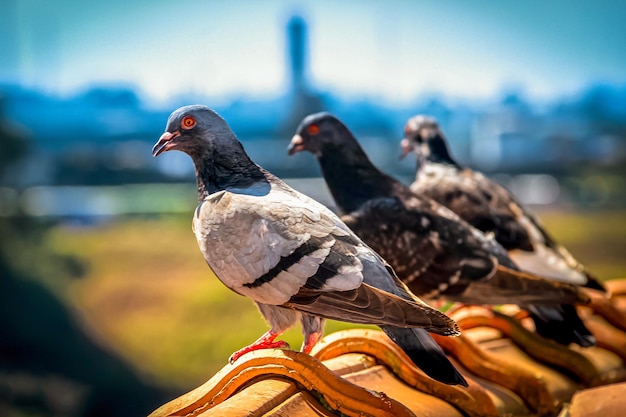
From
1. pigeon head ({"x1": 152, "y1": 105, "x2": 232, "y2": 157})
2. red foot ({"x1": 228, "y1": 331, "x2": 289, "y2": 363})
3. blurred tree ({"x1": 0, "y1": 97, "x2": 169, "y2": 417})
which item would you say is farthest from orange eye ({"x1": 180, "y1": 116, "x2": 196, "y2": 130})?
blurred tree ({"x1": 0, "y1": 97, "x2": 169, "y2": 417})

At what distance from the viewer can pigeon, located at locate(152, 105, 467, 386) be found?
6.45 ft

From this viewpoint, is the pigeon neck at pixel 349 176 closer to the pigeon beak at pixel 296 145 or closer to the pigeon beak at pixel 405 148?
the pigeon beak at pixel 296 145

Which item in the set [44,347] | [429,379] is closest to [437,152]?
[429,379]

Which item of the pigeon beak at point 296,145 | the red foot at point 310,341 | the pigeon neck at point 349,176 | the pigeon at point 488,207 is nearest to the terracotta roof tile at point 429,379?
the red foot at point 310,341

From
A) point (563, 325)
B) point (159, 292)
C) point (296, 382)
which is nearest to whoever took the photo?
point (296, 382)

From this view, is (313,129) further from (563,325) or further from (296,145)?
(563,325)

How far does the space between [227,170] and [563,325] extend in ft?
5.88

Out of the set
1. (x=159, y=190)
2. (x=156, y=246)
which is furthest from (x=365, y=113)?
(x=156, y=246)

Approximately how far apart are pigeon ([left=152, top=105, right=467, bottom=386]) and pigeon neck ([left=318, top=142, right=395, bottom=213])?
0.72 m

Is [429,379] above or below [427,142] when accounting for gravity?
below

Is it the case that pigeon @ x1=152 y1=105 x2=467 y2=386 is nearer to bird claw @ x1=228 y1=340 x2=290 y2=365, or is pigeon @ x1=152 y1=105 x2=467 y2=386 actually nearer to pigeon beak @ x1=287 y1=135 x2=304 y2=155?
bird claw @ x1=228 y1=340 x2=290 y2=365

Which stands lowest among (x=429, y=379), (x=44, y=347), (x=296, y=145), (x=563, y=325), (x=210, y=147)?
(x=44, y=347)

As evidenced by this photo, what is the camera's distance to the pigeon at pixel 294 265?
196cm

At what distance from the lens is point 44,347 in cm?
1056
